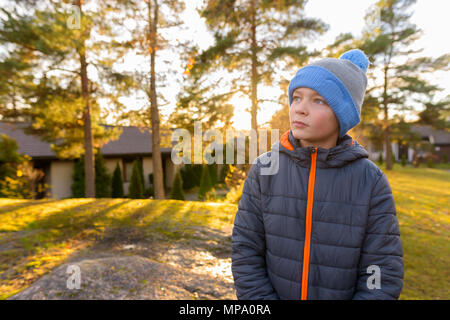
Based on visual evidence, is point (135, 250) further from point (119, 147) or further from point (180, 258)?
point (119, 147)

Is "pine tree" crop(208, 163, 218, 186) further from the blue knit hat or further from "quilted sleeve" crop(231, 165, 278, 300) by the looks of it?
the blue knit hat

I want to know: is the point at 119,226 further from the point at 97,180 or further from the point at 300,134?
the point at 97,180

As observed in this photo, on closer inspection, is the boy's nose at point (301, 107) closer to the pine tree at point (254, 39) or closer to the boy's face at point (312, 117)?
the boy's face at point (312, 117)

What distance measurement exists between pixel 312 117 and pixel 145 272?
2724mm

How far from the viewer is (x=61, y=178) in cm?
1588

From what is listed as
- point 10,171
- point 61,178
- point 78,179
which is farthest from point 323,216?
point 61,178

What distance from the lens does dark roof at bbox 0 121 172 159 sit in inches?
611

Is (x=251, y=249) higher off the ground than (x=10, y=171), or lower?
higher

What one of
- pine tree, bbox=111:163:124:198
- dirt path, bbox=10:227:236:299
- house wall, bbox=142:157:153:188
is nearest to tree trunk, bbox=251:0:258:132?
dirt path, bbox=10:227:236:299

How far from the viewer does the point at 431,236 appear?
17.2 ft

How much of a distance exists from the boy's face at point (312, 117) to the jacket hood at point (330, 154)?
0.24ft

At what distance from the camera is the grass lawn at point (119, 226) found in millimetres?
3350

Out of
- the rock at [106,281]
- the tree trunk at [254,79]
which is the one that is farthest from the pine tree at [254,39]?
the rock at [106,281]
